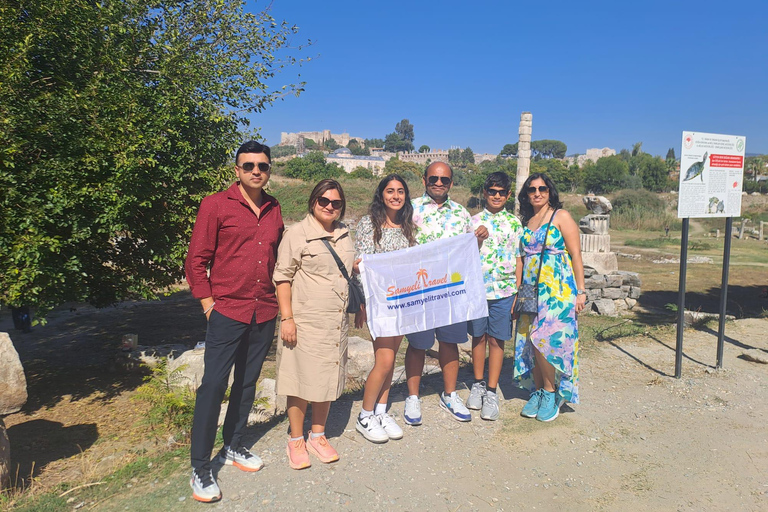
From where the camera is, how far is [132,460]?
3730 mm

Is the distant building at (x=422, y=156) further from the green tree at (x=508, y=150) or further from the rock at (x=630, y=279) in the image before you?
the rock at (x=630, y=279)

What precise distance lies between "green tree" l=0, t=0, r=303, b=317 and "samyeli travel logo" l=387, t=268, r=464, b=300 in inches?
120

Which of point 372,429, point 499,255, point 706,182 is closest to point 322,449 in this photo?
point 372,429

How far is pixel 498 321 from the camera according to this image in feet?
13.6

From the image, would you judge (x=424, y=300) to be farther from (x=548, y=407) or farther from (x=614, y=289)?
(x=614, y=289)

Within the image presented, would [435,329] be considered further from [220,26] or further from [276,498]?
[220,26]

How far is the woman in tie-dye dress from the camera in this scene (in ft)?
13.2

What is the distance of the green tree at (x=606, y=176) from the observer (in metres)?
59.9

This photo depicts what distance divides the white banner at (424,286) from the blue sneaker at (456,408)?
0.81 m

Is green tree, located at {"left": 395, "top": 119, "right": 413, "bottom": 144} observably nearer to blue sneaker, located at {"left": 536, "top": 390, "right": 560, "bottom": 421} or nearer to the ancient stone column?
the ancient stone column

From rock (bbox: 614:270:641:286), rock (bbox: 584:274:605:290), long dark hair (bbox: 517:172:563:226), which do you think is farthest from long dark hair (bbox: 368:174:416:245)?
rock (bbox: 614:270:641:286)

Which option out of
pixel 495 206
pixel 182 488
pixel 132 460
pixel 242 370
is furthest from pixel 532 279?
pixel 132 460

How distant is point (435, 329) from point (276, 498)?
5.66ft

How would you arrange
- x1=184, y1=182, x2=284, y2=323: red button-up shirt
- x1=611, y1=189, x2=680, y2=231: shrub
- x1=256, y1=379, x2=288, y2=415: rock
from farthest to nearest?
x1=611, y1=189, x2=680, y2=231: shrub
x1=256, y1=379, x2=288, y2=415: rock
x1=184, y1=182, x2=284, y2=323: red button-up shirt
